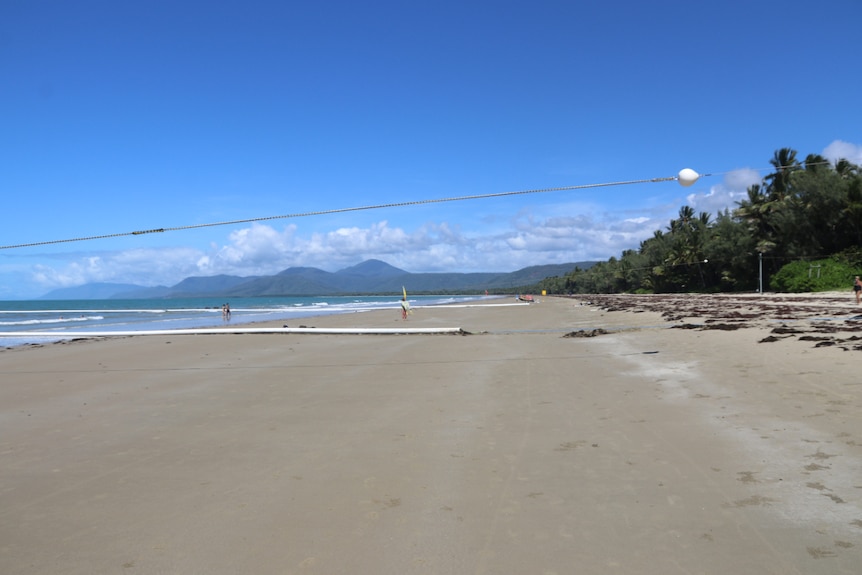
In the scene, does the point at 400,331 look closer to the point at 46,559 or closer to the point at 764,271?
the point at 46,559

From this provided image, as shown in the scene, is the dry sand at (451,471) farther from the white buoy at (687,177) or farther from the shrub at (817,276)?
the shrub at (817,276)

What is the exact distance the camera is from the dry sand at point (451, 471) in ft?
9.78

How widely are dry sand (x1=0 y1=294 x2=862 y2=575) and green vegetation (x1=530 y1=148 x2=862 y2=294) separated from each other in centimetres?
2703

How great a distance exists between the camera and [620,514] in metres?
3.40

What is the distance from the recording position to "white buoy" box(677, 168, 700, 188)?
7477mm

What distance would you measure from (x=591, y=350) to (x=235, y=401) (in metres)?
7.53

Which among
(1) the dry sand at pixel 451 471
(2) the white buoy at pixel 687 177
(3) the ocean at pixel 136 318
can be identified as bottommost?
(1) the dry sand at pixel 451 471

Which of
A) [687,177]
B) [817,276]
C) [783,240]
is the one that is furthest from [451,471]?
[783,240]

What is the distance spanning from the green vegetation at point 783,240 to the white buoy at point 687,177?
81.1 feet

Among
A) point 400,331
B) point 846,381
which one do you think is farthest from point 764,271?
point 846,381

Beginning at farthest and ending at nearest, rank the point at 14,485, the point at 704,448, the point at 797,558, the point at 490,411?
the point at 490,411, the point at 704,448, the point at 14,485, the point at 797,558

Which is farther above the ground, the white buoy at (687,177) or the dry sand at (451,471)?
the white buoy at (687,177)

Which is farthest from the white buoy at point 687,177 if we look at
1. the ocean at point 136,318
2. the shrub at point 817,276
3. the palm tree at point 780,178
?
the palm tree at point 780,178

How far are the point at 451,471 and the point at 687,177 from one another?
5565 millimetres
